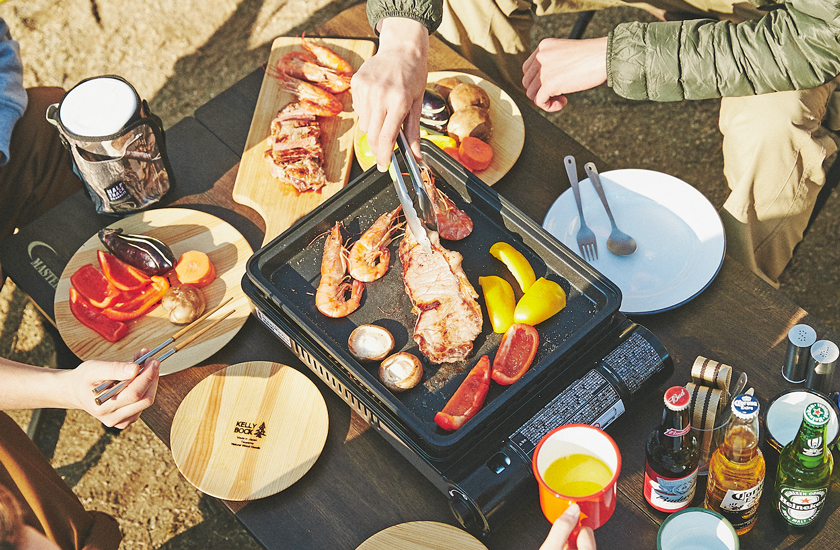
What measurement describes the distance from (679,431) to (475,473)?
19.3 inches

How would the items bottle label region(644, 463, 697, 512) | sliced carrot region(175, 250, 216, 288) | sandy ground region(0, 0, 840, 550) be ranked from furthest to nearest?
sandy ground region(0, 0, 840, 550), sliced carrot region(175, 250, 216, 288), bottle label region(644, 463, 697, 512)

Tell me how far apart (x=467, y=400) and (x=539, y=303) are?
350 millimetres

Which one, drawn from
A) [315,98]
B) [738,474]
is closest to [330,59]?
[315,98]

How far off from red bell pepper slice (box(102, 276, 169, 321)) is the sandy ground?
1.23 meters

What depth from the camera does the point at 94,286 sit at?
2277 millimetres

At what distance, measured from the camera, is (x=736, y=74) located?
2.24 meters

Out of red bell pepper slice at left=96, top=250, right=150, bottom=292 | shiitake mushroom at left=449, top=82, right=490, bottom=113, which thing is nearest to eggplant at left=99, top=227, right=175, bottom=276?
red bell pepper slice at left=96, top=250, right=150, bottom=292

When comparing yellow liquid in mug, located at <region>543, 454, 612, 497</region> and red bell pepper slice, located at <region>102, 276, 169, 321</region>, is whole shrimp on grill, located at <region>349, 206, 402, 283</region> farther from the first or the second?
yellow liquid in mug, located at <region>543, 454, 612, 497</region>

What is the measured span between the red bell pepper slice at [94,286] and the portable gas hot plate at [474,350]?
50cm

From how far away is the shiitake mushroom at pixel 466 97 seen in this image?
8.16 ft

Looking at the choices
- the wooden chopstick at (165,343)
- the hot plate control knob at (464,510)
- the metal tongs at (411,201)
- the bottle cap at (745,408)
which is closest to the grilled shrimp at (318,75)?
the metal tongs at (411,201)

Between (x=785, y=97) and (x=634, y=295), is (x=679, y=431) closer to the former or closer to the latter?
(x=634, y=295)

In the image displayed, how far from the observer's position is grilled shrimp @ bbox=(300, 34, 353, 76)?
2.74 m

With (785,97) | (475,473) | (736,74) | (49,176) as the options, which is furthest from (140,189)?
(785,97)
